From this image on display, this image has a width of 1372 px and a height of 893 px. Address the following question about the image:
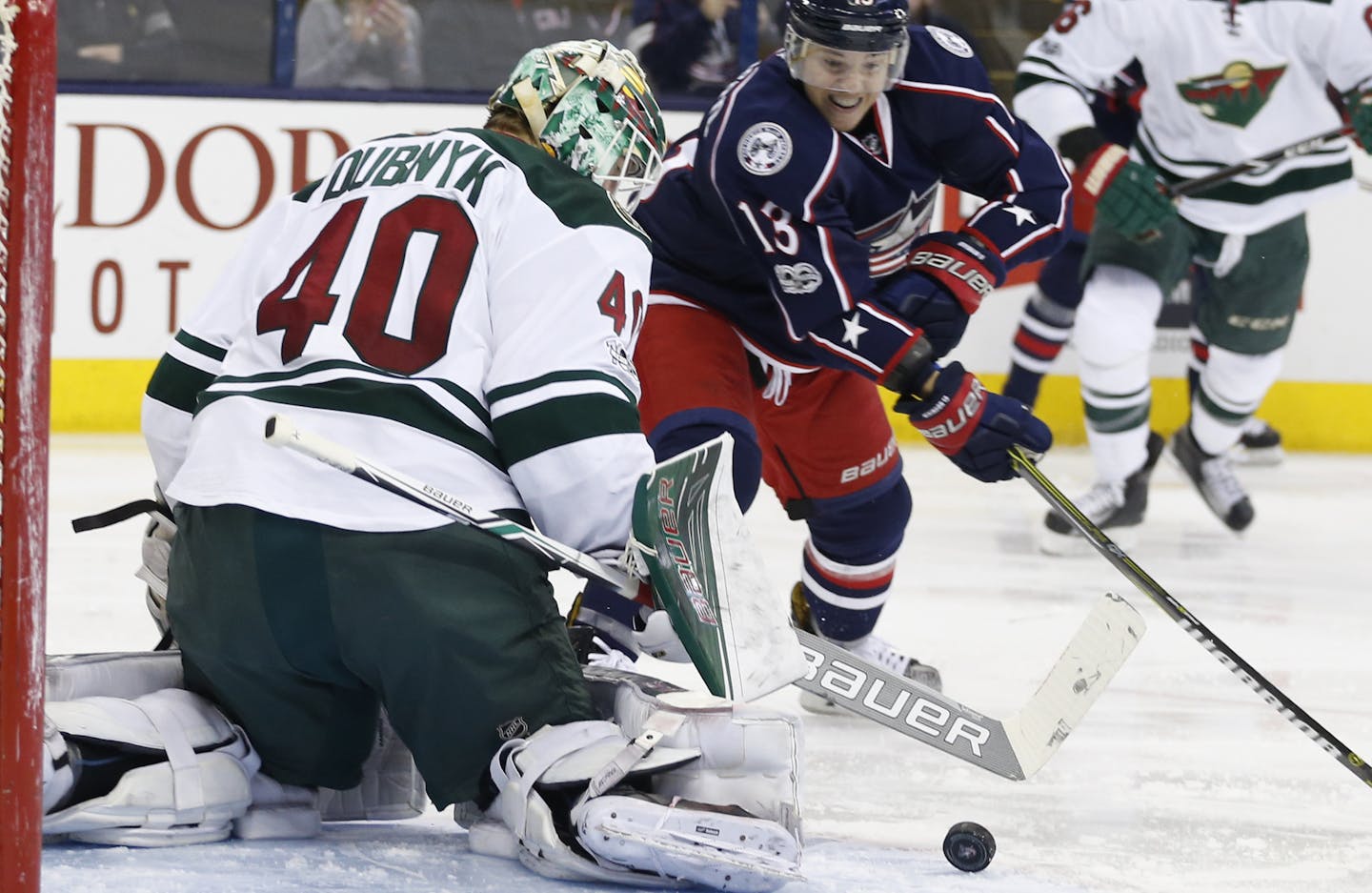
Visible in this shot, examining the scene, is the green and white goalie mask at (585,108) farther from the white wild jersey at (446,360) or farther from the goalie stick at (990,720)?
the goalie stick at (990,720)

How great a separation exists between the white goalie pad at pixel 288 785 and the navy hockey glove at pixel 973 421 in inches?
31.5

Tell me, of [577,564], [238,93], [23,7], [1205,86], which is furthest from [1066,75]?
[23,7]

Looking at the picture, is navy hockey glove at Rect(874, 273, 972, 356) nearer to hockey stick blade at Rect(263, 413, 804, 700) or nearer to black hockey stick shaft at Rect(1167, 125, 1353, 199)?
hockey stick blade at Rect(263, 413, 804, 700)

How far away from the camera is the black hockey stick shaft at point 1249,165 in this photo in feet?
13.6

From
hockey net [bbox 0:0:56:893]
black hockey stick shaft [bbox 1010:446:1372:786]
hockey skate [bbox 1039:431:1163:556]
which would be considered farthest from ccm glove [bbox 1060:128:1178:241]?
hockey net [bbox 0:0:56:893]

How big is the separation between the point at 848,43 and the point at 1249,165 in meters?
2.13

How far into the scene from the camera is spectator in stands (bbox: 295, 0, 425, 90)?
16.6 ft

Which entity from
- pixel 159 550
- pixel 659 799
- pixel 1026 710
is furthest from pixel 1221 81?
pixel 659 799

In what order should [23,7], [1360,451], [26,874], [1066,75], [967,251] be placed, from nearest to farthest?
[23,7] → [26,874] → [967,251] → [1066,75] → [1360,451]

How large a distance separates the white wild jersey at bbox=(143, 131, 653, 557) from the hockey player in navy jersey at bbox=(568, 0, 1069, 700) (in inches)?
23.7

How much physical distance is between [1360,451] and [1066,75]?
196 centimetres

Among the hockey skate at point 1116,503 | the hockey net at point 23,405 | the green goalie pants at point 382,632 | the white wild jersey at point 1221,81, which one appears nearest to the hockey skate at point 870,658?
the green goalie pants at point 382,632

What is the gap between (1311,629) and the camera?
10.7ft

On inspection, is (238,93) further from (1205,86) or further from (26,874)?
(26,874)
